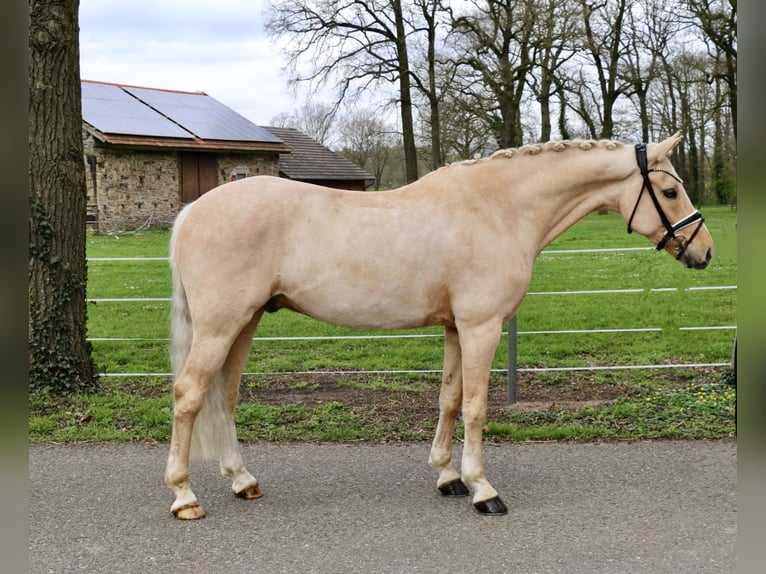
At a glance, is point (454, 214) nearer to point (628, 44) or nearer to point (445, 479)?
point (445, 479)

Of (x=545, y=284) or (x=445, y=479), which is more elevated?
(x=545, y=284)

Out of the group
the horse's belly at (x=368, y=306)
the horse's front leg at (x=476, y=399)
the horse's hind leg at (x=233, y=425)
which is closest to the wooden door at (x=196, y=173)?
the horse's hind leg at (x=233, y=425)

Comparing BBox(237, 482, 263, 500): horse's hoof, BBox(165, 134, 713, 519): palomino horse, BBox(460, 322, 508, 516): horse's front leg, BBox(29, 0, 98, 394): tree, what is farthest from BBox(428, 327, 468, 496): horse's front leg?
BBox(29, 0, 98, 394): tree

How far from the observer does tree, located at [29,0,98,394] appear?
601 centimetres

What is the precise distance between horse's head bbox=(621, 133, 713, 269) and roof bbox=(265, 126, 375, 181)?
26793mm

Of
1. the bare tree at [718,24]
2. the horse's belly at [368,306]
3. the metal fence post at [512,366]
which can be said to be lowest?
the metal fence post at [512,366]

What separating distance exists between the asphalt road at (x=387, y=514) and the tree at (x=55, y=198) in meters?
1.29

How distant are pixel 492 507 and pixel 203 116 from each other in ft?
86.0

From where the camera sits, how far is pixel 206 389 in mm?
3955

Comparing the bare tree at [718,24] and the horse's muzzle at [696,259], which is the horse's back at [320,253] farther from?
the bare tree at [718,24]

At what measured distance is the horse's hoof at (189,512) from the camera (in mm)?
3889

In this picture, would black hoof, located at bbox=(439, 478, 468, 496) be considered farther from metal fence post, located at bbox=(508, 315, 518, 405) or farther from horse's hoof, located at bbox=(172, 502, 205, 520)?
metal fence post, located at bbox=(508, 315, 518, 405)

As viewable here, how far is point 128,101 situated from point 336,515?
83.1 feet

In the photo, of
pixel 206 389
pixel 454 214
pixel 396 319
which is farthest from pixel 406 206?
pixel 206 389
